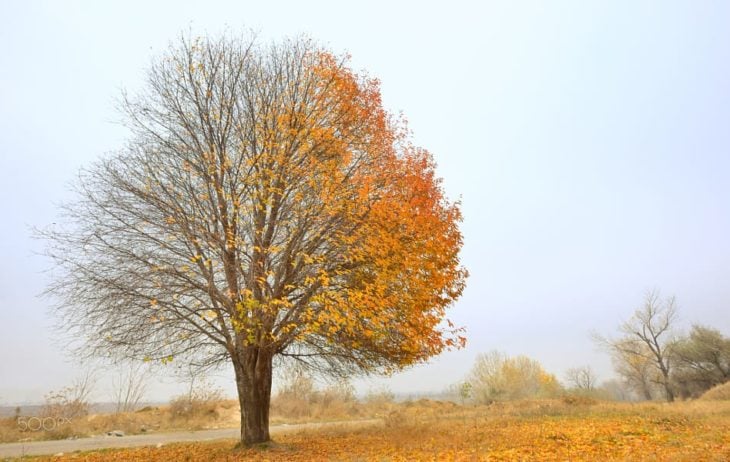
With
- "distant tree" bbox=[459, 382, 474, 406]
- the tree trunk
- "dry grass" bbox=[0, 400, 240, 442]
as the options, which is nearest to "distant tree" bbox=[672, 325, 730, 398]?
"distant tree" bbox=[459, 382, 474, 406]

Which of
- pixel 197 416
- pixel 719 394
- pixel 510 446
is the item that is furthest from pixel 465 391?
pixel 510 446

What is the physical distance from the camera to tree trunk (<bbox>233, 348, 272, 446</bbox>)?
12.3 metres

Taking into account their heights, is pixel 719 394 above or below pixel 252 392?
below

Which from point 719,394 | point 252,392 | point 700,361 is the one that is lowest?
point 719,394

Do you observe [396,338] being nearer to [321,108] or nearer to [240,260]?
[240,260]

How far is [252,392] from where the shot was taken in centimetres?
1232

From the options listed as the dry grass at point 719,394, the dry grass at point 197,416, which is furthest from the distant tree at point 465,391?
the dry grass at point 719,394

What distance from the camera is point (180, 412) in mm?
25469

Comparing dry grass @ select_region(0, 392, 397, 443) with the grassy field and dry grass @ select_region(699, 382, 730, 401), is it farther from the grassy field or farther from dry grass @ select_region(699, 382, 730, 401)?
dry grass @ select_region(699, 382, 730, 401)

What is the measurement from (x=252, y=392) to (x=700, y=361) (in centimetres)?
4737

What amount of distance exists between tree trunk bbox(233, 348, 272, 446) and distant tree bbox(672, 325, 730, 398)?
4535 cm

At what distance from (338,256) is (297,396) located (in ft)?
77.8

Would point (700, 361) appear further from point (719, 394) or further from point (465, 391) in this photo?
point (465, 391)

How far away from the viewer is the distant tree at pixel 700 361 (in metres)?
40.7
